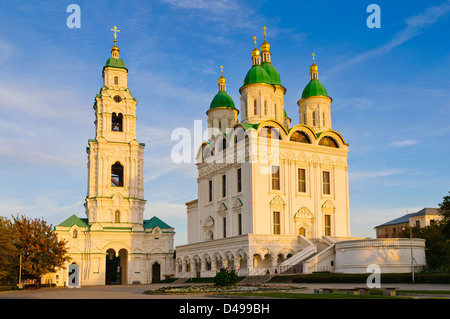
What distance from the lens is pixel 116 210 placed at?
61.1 m

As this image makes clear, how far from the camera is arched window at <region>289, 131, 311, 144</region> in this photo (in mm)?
51594

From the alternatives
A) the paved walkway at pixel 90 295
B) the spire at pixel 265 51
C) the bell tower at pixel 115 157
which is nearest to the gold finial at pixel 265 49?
the spire at pixel 265 51

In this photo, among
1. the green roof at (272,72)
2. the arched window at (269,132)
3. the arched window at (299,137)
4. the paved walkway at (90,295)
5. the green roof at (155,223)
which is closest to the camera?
the paved walkway at (90,295)

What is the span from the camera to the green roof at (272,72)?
58.4 m

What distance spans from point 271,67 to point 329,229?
64.3 ft

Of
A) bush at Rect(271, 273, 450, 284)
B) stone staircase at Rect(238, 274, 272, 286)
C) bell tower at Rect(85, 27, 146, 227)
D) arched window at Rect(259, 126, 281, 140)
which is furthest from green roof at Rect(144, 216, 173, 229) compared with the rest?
bush at Rect(271, 273, 450, 284)

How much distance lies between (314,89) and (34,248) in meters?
32.2

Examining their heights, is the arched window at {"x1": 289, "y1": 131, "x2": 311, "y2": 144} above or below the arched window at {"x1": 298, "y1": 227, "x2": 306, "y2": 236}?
above

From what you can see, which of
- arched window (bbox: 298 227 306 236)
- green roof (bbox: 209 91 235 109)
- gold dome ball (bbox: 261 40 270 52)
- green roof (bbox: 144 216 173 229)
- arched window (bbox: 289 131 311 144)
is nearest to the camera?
arched window (bbox: 298 227 306 236)

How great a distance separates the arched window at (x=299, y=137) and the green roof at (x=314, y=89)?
6.44 metres

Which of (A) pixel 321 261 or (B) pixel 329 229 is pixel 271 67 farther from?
(A) pixel 321 261

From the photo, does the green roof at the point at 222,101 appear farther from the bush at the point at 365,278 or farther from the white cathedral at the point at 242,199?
the bush at the point at 365,278

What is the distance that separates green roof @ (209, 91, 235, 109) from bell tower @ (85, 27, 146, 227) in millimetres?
9820

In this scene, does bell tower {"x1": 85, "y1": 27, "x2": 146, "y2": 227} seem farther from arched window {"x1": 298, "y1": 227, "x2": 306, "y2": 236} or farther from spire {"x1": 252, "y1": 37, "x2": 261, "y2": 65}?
arched window {"x1": 298, "y1": 227, "x2": 306, "y2": 236}
